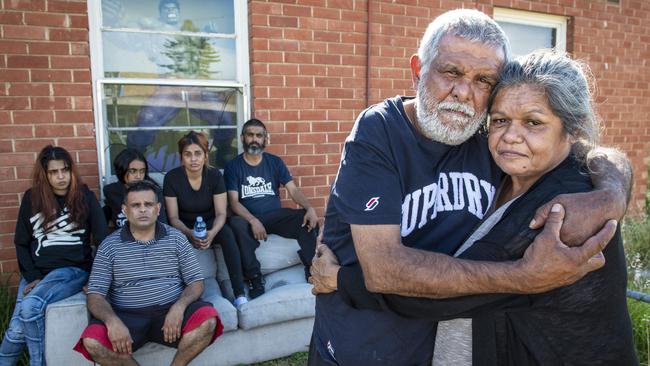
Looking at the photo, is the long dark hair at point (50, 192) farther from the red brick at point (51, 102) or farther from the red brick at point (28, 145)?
the red brick at point (51, 102)

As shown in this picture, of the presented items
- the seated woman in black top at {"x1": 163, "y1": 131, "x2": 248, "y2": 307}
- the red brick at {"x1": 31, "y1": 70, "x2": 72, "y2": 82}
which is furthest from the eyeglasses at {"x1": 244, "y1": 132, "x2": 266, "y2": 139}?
the red brick at {"x1": 31, "y1": 70, "x2": 72, "y2": 82}

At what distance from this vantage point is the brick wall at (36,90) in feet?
11.8

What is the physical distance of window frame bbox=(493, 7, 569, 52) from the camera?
18.2 feet

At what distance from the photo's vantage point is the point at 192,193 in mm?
4074

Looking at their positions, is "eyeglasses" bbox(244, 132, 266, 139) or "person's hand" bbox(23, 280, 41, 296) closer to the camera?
"person's hand" bbox(23, 280, 41, 296)

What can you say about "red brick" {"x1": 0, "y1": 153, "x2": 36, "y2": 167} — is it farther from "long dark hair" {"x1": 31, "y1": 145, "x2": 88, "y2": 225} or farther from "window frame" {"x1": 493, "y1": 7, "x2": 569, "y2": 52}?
"window frame" {"x1": 493, "y1": 7, "x2": 569, "y2": 52}

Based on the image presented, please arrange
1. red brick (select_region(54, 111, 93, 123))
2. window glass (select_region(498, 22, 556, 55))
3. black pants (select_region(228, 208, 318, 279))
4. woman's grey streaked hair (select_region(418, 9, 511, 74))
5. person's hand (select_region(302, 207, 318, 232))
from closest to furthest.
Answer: woman's grey streaked hair (select_region(418, 9, 511, 74)) → red brick (select_region(54, 111, 93, 123)) → black pants (select_region(228, 208, 318, 279)) → person's hand (select_region(302, 207, 318, 232)) → window glass (select_region(498, 22, 556, 55))

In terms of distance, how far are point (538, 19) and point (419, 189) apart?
213 inches

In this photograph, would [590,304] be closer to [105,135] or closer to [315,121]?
[315,121]

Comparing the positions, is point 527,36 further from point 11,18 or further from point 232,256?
point 11,18

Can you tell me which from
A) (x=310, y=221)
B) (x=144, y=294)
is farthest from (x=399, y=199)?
(x=310, y=221)

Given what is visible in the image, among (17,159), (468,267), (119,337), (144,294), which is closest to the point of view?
(468,267)

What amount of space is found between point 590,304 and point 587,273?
0.08 metres

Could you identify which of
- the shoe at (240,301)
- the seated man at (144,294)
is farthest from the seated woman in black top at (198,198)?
the seated man at (144,294)
